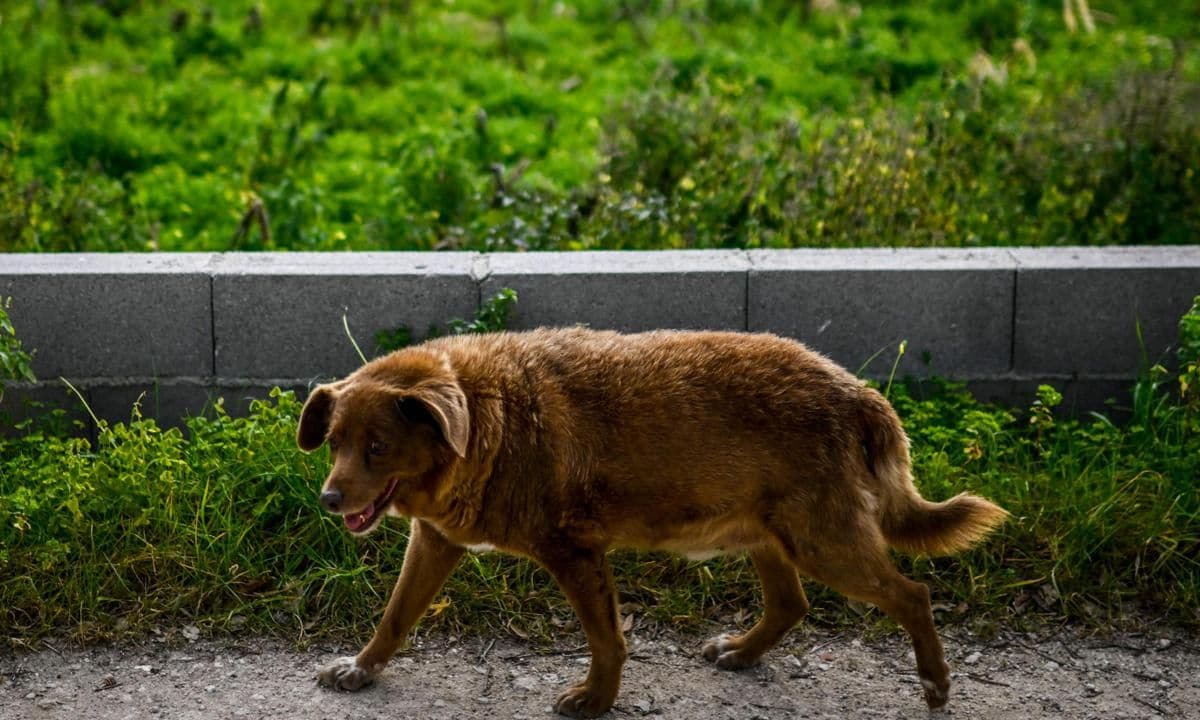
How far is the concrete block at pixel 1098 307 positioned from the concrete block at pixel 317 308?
7.16 ft

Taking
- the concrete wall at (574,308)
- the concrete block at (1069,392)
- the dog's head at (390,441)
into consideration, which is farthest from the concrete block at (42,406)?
the concrete block at (1069,392)

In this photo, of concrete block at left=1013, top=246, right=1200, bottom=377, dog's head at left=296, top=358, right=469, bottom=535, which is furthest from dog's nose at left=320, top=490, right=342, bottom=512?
concrete block at left=1013, top=246, right=1200, bottom=377

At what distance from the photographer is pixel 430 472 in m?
4.45

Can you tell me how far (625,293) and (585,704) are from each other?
187 centimetres

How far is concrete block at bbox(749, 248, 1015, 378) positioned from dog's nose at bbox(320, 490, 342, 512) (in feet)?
7.48

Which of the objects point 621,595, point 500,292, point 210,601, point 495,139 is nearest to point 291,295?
point 500,292

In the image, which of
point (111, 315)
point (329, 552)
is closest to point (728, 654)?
point (329, 552)

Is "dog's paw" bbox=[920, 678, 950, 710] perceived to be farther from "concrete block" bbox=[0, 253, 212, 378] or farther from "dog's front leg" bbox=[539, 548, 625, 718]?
"concrete block" bbox=[0, 253, 212, 378]

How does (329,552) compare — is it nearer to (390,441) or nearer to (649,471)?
(390,441)

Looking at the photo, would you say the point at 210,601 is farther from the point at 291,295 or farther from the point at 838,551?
the point at 838,551

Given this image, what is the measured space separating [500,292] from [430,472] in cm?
158

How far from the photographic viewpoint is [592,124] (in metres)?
8.65

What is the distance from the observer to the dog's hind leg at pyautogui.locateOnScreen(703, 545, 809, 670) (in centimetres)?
495

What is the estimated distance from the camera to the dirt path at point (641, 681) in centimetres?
472
